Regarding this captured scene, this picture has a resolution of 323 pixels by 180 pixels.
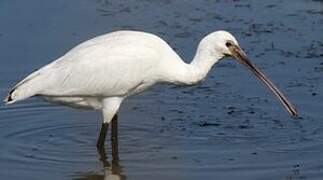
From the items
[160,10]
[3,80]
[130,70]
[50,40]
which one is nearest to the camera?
[130,70]

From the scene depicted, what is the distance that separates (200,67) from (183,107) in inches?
65.4

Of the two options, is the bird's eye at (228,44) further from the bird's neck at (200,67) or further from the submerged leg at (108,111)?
the submerged leg at (108,111)

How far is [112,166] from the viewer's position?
32.9 feet

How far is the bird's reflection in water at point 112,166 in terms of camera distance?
31.9ft

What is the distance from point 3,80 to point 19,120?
3.71 feet

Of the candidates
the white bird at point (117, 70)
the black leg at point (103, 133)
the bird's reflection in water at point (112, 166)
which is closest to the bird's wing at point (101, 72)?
the white bird at point (117, 70)

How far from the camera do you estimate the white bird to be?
10.1m

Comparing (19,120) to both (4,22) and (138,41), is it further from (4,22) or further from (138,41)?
(4,22)

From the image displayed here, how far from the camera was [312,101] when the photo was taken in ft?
38.2

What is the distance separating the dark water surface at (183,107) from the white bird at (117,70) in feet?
2.02

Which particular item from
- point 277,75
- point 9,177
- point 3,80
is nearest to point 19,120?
point 3,80

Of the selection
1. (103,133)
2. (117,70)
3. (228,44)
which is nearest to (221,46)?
(228,44)

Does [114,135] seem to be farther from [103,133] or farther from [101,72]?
[101,72]

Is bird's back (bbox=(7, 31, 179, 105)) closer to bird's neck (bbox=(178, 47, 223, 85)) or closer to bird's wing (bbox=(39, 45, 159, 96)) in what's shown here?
bird's wing (bbox=(39, 45, 159, 96))
